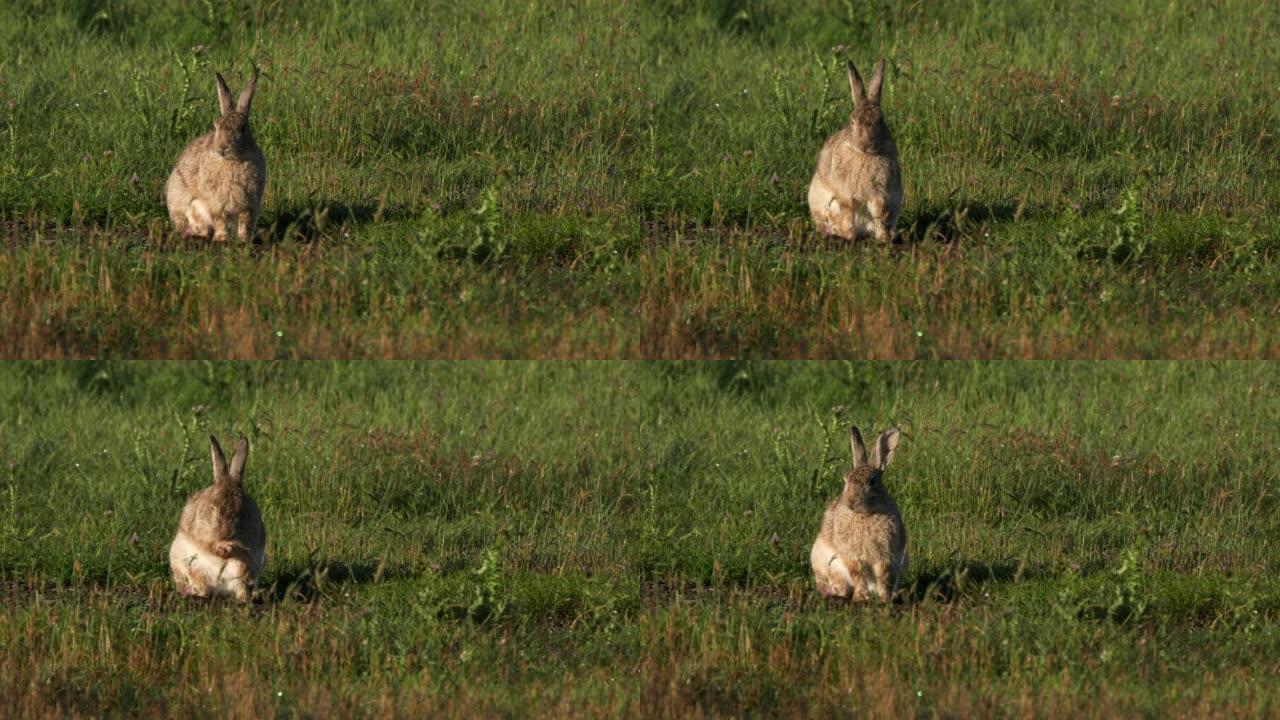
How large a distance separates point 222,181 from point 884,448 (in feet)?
13.3

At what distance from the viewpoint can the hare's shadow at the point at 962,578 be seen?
1095 centimetres

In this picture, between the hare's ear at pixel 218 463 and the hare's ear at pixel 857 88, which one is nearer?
the hare's ear at pixel 218 463

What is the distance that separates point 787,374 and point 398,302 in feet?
14.0

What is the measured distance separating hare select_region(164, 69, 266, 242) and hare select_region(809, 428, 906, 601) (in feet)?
12.1

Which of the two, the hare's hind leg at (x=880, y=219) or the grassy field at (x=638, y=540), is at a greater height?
the hare's hind leg at (x=880, y=219)

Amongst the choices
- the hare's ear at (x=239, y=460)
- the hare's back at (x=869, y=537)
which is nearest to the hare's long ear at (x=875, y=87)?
the hare's back at (x=869, y=537)

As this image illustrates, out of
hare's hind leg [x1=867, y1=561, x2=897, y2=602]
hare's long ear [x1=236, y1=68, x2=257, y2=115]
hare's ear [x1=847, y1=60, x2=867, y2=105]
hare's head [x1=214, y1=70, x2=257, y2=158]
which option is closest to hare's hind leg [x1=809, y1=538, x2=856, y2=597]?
hare's hind leg [x1=867, y1=561, x2=897, y2=602]

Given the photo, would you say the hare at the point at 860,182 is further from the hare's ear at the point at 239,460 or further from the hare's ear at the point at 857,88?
the hare's ear at the point at 239,460

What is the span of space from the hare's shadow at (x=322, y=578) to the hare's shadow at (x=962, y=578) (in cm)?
289

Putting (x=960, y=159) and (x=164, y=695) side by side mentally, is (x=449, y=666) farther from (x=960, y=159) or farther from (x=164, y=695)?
(x=960, y=159)

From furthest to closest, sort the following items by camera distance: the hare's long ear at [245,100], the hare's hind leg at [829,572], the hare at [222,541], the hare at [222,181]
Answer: the hare's long ear at [245,100] < the hare at [222,181] < the hare's hind leg at [829,572] < the hare at [222,541]

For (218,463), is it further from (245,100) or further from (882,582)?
(882,582)

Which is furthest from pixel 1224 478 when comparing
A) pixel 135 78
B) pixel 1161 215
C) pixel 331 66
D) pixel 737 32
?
pixel 135 78

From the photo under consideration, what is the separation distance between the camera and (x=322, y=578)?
10.7 m
